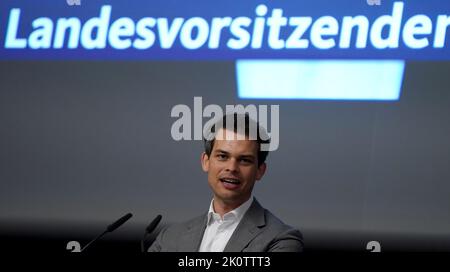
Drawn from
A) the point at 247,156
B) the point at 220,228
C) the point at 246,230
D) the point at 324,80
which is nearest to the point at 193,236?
the point at 220,228

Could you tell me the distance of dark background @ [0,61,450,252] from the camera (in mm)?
3582

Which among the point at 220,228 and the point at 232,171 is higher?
the point at 232,171

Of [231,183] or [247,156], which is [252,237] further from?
[247,156]

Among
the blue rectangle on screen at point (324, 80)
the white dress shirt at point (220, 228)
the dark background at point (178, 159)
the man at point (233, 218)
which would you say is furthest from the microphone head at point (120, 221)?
the blue rectangle on screen at point (324, 80)

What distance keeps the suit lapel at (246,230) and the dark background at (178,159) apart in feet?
2.16

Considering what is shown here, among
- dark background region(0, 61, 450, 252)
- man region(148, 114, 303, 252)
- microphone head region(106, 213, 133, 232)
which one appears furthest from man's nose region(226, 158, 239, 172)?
microphone head region(106, 213, 133, 232)

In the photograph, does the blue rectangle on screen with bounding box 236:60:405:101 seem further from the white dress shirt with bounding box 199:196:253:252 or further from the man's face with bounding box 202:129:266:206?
the white dress shirt with bounding box 199:196:253:252

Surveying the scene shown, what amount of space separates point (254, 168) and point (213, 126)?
43cm

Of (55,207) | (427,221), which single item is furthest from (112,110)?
(427,221)

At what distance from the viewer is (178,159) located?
371 centimetres

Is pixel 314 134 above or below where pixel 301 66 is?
below

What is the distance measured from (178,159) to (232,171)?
2.43ft

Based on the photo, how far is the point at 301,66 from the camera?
12.1 ft
